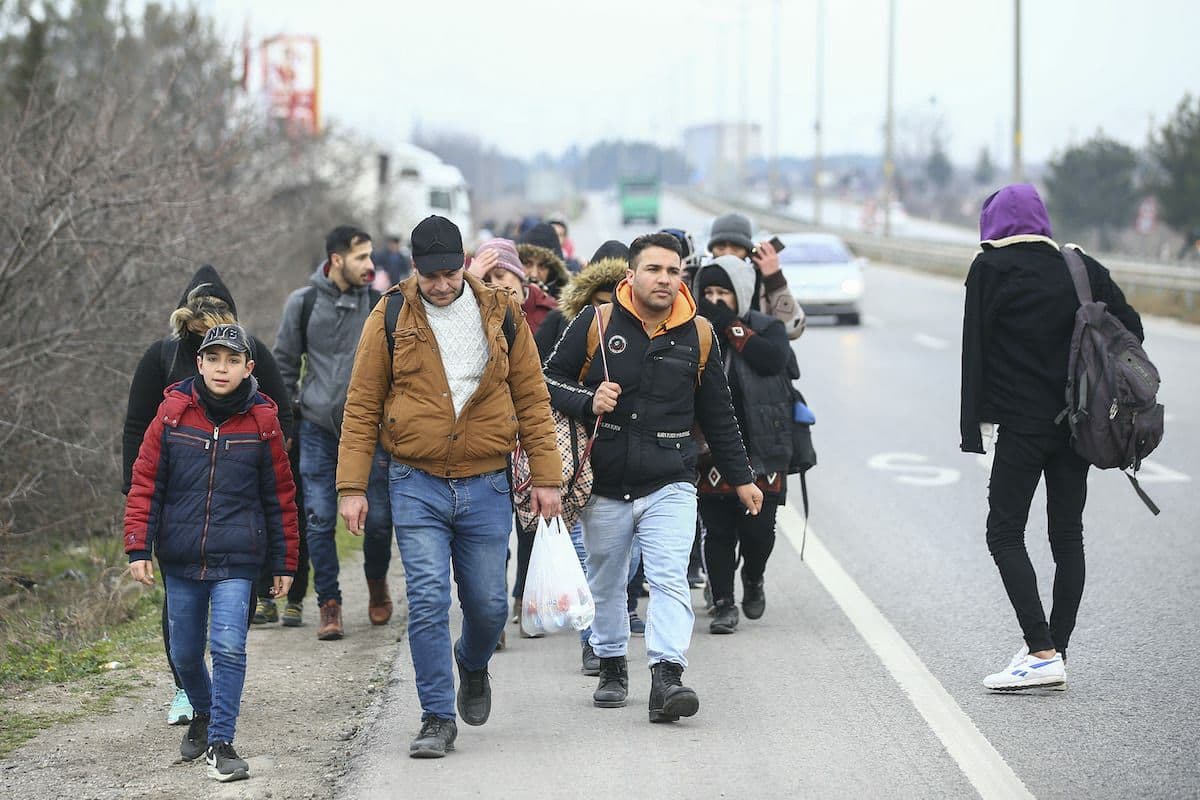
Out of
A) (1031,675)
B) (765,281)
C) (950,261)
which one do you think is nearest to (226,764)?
(1031,675)

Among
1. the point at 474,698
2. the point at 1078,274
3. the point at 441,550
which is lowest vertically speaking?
the point at 474,698

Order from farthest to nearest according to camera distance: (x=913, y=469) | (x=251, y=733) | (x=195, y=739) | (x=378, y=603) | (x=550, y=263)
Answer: (x=913, y=469)
(x=550, y=263)
(x=378, y=603)
(x=251, y=733)
(x=195, y=739)

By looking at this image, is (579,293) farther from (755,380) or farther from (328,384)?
(328,384)

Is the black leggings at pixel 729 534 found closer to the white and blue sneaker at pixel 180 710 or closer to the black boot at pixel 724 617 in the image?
the black boot at pixel 724 617

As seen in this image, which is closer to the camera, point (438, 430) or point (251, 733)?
point (438, 430)

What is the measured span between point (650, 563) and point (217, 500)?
1.67 meters

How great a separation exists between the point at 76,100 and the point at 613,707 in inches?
378

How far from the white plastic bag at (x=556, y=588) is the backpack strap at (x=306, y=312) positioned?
253 centimetres

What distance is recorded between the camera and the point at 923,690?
6.84m

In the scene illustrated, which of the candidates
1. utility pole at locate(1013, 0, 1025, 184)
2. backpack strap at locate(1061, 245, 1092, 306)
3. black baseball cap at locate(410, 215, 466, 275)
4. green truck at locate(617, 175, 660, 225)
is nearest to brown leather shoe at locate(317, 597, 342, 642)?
black baseball cap at locate(410, 215, 466, 275)

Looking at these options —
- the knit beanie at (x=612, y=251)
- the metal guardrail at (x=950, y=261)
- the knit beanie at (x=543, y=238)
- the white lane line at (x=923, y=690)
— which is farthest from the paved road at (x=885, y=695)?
the metal guardrail at (x=950, y=261)

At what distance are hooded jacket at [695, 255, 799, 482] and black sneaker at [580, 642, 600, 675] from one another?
101cm

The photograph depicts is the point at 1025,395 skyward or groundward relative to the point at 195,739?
skyward

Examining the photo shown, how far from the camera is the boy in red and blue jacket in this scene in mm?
5871
